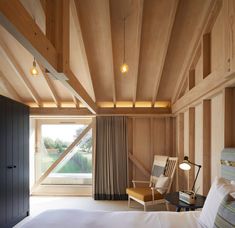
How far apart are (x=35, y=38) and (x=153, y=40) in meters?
2.46

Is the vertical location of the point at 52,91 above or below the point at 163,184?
above

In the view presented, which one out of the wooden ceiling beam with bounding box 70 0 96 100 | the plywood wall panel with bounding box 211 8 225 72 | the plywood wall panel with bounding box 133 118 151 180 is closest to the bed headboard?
the plywood wall panel with bounding box 211 8 225 72

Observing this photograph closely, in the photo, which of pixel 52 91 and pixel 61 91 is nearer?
pixel 52 91

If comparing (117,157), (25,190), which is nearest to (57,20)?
(25,190)

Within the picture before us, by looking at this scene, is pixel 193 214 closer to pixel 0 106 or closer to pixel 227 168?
pixel 227 168

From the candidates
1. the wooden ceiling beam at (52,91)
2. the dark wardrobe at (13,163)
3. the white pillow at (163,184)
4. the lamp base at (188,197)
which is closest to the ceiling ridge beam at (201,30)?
the white pillow at (163,184)

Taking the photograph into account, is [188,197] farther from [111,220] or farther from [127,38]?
[127,38]

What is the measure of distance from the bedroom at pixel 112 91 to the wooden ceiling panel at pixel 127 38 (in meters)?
0.02

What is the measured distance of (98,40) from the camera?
3848mm

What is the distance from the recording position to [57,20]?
2340 millimetres

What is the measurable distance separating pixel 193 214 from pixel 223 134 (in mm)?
974

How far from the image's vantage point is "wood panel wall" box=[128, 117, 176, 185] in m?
5.76

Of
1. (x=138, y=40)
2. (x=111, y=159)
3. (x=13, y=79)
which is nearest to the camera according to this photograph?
(x=138, y=40)

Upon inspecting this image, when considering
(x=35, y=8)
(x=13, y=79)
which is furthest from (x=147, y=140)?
(x=35, y=8)
